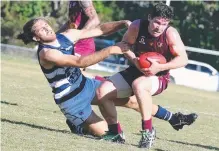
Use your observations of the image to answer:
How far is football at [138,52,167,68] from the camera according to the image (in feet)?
23.7

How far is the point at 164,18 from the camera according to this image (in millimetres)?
7281

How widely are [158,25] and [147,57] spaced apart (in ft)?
1.18

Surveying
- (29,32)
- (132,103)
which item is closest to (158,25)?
(132,103)

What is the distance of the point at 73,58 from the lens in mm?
7012

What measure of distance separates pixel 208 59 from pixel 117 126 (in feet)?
95.2

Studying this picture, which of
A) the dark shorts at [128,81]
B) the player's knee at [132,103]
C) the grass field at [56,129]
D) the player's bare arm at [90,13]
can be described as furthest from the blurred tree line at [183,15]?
the dark shorts at [128,81]

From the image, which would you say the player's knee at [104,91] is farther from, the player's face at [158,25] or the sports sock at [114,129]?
the player's face at [158,25]

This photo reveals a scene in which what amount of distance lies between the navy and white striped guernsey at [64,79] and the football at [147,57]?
750mm

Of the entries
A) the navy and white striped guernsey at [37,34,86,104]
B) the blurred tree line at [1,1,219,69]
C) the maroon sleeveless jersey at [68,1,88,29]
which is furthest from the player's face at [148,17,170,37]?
the blurred tree line at [1,1,219,69]

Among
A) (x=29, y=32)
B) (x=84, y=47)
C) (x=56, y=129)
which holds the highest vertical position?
(x=29, y=32)

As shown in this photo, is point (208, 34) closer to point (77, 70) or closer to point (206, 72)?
point (206, 72)

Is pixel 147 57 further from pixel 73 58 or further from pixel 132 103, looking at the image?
pixel 132 103

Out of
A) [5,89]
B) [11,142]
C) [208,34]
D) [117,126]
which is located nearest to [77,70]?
[117,126]

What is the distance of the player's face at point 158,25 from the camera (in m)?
7.31
